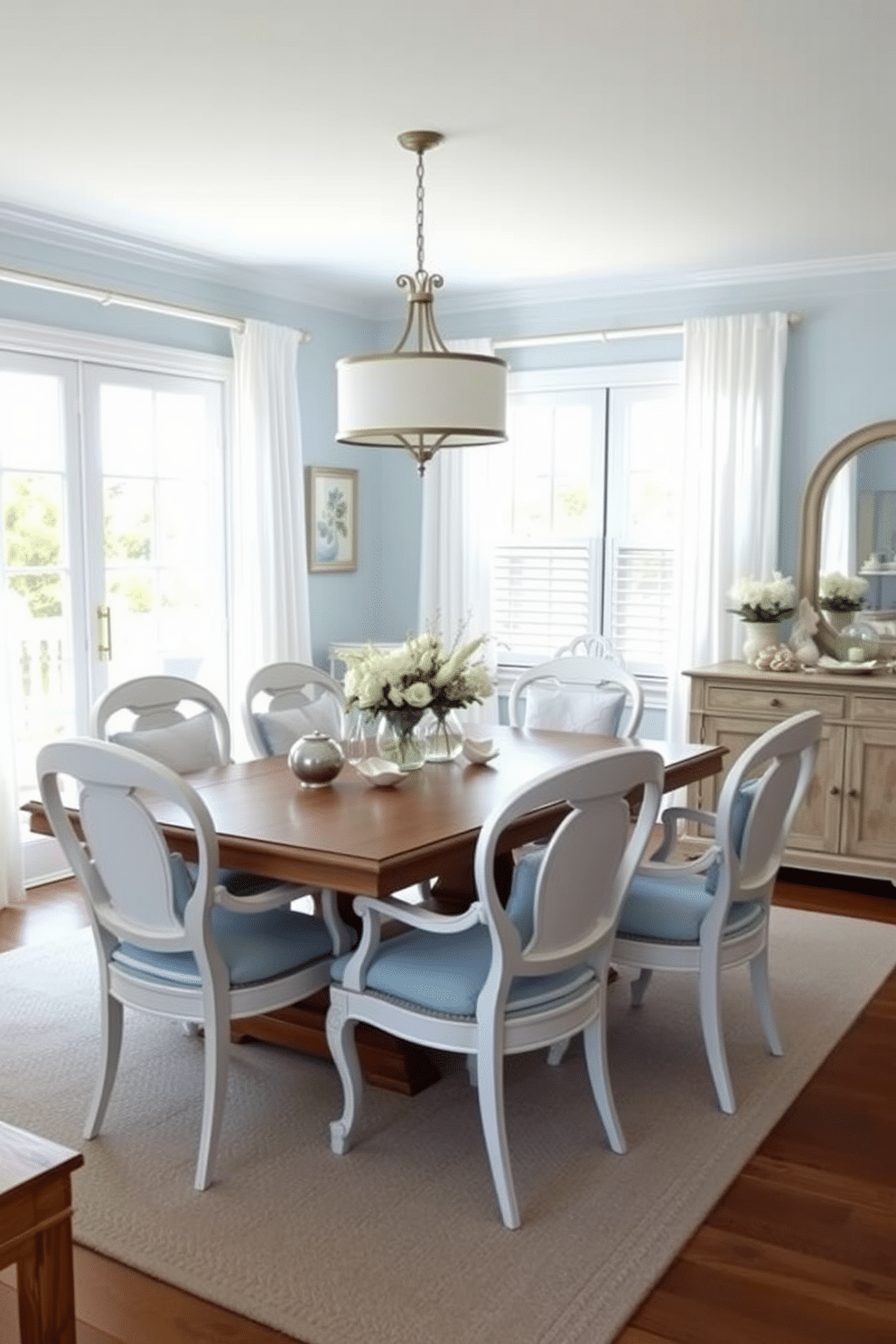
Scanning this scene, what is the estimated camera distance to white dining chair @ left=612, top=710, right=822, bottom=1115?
3027 mm

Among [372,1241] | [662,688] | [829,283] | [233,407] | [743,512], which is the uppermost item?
[829,283]

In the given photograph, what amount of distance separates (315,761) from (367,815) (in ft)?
1.15

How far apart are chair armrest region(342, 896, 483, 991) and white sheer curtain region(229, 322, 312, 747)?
3.14 m

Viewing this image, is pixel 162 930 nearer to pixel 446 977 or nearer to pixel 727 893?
pixel 446 977

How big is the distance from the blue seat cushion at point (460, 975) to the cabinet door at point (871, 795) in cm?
256

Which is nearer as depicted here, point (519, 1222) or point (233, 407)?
point (519, 1222)

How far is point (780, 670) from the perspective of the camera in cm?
521

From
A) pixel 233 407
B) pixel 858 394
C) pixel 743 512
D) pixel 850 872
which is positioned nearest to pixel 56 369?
pixel 233 407

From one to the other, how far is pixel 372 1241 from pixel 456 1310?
29 centimetres

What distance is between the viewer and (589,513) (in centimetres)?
622

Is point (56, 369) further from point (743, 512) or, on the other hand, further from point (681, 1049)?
point (681, 1049)

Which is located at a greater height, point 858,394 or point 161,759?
point 858,394

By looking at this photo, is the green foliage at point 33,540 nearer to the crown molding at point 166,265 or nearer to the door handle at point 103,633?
the door handle at point 103,633

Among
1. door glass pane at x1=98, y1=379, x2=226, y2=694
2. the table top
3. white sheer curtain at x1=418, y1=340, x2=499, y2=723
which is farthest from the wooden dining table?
white sheer curtain at x1=418, y1=340, x2=499, y2=723
